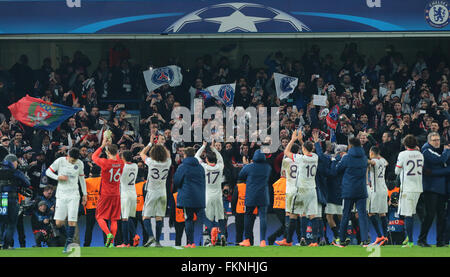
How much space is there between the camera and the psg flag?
21.2m

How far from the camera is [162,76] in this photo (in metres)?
24.2

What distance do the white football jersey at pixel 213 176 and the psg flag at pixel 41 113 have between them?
4.96 metres

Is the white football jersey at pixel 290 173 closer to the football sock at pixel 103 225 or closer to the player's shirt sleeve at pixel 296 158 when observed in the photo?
the player's shirt sleeve at pixel 296 158

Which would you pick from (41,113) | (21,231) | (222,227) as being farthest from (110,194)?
(41,113)

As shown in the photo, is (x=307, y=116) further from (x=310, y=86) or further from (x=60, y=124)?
(x=60, y=124)

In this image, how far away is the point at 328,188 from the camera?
17.9 meters

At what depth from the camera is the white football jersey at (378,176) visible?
1765 centimetres

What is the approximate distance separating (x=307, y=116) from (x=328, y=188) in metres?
5.35

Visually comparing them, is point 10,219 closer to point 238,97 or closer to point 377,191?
point 377,191

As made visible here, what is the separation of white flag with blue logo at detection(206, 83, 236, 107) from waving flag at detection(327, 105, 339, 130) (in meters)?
2.63

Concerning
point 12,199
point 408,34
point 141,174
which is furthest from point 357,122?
point 12,199

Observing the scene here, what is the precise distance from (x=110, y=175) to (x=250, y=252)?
3223 millimetres

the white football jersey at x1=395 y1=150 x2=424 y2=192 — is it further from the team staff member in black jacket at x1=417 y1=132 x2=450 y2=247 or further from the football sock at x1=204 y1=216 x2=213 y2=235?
the football sock at x1=204 y1=216 x2=213 y2=235

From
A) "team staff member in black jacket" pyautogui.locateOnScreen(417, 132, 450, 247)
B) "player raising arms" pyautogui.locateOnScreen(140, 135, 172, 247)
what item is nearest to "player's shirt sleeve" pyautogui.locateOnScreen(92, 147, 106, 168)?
"player raising arms" pyautogui.locateOnScreen(140, 135, 172, 247)
